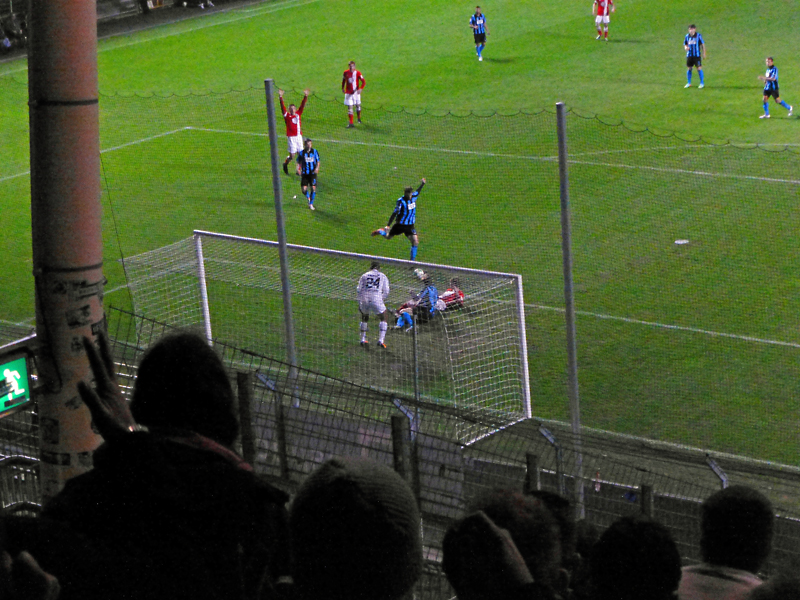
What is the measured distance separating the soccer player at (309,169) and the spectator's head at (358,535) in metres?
17.3

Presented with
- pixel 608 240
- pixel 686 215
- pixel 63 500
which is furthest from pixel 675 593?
pixel 686 215

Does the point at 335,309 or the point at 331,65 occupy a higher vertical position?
the point at 331,65

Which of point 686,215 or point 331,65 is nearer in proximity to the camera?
point 686,215

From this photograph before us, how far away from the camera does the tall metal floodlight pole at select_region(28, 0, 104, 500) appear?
3.35 metres

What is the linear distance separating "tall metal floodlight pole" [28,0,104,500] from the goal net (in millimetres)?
6096

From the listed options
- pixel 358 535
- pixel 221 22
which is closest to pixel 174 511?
pixel 358 535

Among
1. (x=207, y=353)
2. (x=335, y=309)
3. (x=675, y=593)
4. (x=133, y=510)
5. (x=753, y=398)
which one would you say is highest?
(x=207, y=353)

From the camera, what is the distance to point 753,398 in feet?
39.0

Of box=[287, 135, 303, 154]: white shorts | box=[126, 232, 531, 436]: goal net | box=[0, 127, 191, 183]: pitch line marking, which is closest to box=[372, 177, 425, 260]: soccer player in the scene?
box=[126, 232, 531, 436]: goal net

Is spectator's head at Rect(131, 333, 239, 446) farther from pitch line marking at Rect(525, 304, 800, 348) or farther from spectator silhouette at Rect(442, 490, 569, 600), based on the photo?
pitch line marking at Rect(525, 304, 800, 348)

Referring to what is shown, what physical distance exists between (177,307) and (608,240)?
7.86m

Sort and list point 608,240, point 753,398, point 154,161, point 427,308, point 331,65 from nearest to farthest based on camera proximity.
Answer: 1. point 427,308
2. point 753,398
3. point 608,240
4. point 154,161
5. point 331,65

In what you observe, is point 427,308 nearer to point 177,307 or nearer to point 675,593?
point 177,307

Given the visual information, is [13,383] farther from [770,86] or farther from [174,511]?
[770,86]
